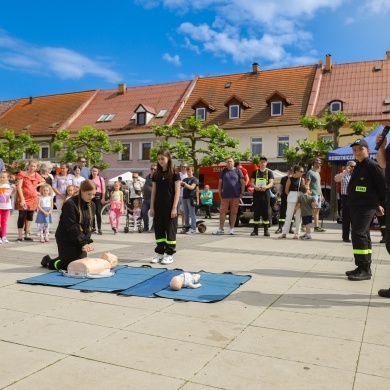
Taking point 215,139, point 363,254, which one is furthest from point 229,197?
point 215,139

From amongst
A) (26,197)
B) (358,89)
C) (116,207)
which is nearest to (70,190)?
(26,197)

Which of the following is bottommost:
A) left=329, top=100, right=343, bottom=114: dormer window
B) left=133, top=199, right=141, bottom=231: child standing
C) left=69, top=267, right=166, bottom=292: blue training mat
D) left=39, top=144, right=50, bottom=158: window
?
left=69, top=267, right=166, bottom=292: blue training mat

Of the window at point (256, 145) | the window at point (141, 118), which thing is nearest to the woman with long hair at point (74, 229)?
the window at point (256, 145)

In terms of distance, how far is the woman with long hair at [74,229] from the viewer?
591 centimetres

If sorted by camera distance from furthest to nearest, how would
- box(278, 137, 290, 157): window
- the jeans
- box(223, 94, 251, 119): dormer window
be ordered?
box(223, 94, 251, 119): dormer window < box(278, 137, 290, 157): window < the jeans

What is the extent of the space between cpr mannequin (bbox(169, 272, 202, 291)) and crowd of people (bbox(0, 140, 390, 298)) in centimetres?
151

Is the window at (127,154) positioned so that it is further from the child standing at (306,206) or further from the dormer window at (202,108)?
the child standing at (306,206)

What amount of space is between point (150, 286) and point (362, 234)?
279 cm

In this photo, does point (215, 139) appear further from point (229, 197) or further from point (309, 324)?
point (309, 324)

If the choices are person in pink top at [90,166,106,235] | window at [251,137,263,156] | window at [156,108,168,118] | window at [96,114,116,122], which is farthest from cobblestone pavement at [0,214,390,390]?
window at [96,114,116,122]

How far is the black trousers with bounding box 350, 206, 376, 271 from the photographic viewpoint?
5.84m

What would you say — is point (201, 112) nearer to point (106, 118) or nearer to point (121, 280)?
point (106, 118)

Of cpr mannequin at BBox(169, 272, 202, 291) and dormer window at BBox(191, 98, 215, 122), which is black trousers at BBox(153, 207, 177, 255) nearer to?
cpr mannequin at BBox(169, 272, 202, 291)

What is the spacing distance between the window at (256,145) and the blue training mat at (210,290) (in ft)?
107
